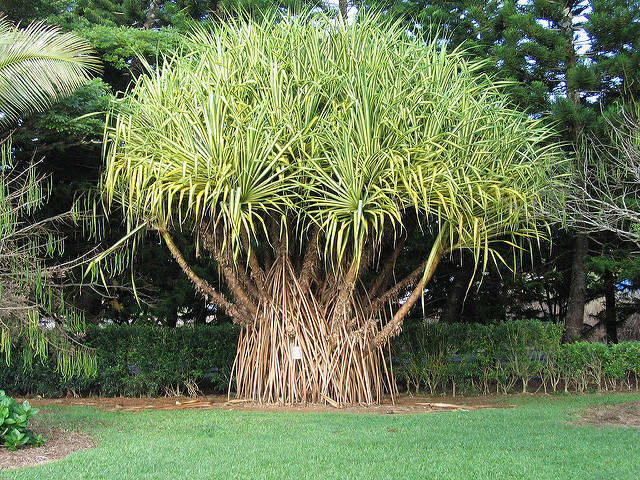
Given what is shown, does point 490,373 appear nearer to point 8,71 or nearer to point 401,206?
point 401,206

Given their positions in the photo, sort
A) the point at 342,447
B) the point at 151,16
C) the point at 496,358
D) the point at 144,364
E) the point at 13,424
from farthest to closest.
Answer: the point at 151,16 → the point at 496,358 → the point at 144,364 → the point at 342,447 → the point at 13,424

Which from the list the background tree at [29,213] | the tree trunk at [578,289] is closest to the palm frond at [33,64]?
the background tree at [29,213]

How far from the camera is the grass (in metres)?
4.31

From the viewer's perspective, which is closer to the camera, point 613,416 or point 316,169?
point 316,169

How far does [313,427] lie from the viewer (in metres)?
5.93

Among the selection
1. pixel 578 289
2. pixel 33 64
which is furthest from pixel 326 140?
pixel 578 289

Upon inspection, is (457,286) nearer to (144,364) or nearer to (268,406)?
(268,406)

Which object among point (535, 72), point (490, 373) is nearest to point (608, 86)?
point (535, 72)

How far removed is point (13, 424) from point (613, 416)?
233 inches

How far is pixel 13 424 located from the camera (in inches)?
194

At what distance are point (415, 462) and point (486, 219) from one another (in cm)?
316

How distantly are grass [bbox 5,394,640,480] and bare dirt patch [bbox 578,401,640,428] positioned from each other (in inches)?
9.6

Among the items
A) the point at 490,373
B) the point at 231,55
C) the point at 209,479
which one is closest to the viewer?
the point at 209,479

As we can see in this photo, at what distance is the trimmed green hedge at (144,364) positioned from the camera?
876 cm
